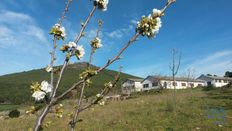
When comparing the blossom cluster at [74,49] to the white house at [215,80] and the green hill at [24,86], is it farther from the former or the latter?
the white house at [215,80]

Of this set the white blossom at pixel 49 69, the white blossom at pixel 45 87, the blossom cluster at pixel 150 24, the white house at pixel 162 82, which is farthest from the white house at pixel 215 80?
the white blossom at pixel 45 87

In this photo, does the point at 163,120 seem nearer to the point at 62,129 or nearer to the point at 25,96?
the point at 62,129

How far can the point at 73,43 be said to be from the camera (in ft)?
6.94

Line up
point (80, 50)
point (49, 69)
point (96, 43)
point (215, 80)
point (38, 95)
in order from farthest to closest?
1. point (215, 80)
2. point (96, 43)
3. point (80, 50)
4. point (49, 69)
5. point (38, 95)

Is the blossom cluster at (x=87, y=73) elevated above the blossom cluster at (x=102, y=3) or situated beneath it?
situated beneath

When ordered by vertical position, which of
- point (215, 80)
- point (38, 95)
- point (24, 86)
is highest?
point (215, 80)

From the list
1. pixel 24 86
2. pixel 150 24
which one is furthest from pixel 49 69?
pixel 24 86

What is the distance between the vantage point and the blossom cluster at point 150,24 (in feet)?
6.82

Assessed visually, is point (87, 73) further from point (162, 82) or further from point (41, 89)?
point (162, 82)

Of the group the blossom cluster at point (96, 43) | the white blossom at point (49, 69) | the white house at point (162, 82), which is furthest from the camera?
the white house at point (162, 82)

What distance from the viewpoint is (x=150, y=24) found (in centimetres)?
213

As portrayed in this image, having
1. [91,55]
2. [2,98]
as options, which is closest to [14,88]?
[2,98]

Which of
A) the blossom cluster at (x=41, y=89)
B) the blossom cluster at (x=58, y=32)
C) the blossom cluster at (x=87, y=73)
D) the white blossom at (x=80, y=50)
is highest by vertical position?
the blossom cluster at (x=58, y=32)

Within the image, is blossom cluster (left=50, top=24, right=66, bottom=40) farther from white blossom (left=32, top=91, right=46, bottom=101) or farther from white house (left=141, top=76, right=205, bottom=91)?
white house (left=141, top=76, right=205, bottom=91)
